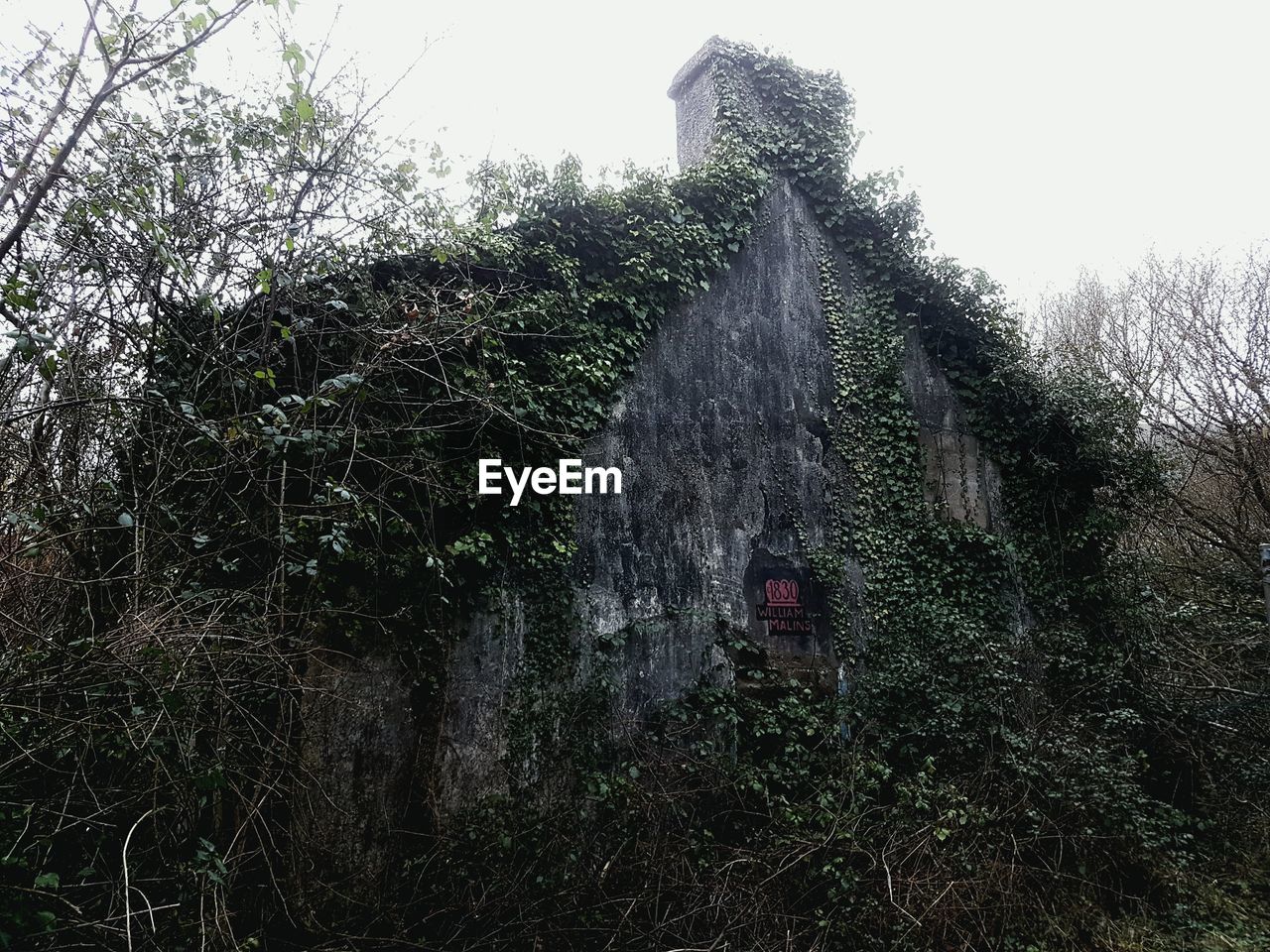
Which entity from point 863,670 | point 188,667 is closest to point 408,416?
point 188,667

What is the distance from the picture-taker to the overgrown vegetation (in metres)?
4.00

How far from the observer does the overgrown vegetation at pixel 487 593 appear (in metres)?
4.00

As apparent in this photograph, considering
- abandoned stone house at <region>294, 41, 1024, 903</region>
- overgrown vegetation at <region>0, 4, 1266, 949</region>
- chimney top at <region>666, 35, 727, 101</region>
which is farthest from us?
chimney top at <region>666, 35, 727, 101</region>

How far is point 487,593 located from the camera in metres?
6.13

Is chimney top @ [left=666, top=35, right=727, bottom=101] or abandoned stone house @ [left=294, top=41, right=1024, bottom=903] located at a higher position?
chimney top @ [left=666, top=35, right=727, bottom=101]

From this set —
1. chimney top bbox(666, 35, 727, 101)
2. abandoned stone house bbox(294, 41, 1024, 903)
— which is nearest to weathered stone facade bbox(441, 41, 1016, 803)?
abandoned stone house bbox(294, 41, 1024, 903)

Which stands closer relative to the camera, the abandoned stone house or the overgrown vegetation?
the overgrown vegetation

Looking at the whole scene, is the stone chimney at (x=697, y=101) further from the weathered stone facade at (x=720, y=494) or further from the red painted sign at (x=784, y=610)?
the red painted sign at (x=784, y=610)

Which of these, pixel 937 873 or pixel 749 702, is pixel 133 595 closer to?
pixel 749 702

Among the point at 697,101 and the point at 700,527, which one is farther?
the point at 697,101

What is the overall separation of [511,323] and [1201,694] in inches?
313

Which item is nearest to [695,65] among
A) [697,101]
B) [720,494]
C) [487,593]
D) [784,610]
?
[697,101]

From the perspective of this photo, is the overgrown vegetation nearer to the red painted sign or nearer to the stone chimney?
the red painted sign

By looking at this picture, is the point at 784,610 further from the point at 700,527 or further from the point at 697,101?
the point at 697,101
